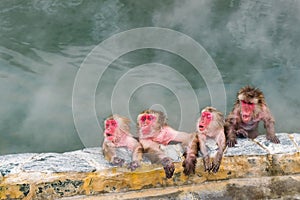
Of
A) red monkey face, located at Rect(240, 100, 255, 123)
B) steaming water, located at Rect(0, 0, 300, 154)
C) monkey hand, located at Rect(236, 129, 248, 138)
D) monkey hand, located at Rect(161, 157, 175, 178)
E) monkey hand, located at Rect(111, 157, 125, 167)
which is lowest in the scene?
monkey hand, located at Rect(161, 157, 175, 178)

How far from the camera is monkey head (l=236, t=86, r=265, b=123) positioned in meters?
4.30

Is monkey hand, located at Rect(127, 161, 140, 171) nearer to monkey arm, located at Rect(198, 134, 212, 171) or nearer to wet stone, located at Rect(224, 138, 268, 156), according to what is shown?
monkey arm, located at Rect(198, 134, 212, 171)

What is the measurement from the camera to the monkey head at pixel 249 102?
430 centimetres

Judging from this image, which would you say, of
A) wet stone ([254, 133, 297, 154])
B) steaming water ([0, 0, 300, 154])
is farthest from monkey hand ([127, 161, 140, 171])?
steaming water ([0, 0, 300, 154])

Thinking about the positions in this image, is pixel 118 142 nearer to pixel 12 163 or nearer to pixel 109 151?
pixel 109 151

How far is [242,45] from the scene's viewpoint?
948 centimetres

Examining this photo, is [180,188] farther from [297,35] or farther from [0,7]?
[0,7]

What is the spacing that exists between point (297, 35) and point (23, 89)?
17.0 feet

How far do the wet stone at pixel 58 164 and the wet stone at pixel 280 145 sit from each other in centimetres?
137

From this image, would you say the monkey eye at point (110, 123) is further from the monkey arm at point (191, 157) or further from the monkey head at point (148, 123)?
the monkey arm at point (191, 157)

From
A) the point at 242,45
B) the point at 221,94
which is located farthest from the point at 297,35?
the point at 221,94

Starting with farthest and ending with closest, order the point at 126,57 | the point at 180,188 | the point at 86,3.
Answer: the point at 86,3
the point at 126,57
the point at 180,188

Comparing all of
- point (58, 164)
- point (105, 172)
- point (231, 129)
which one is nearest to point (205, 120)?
point (231, 129)

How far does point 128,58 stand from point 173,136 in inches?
200
